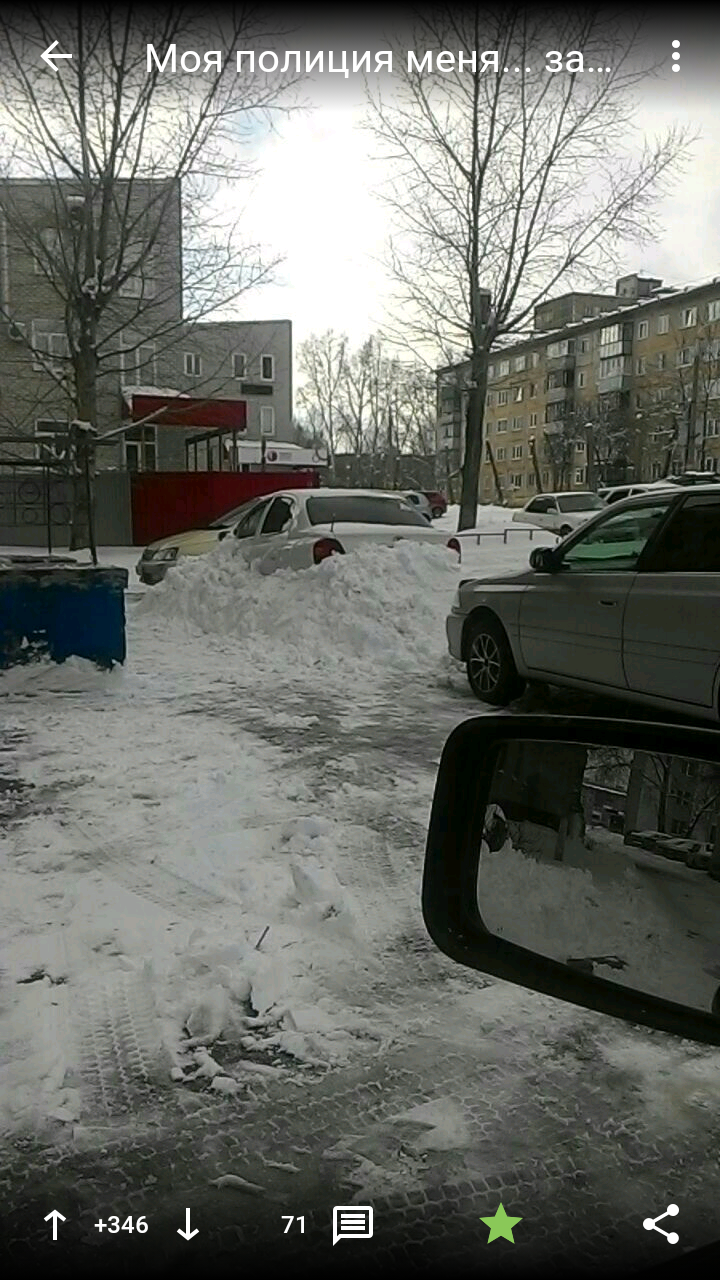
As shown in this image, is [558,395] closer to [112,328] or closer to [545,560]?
[112,328]

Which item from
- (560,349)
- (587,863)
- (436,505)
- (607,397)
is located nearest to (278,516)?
(587,863)

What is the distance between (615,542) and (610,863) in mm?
5325

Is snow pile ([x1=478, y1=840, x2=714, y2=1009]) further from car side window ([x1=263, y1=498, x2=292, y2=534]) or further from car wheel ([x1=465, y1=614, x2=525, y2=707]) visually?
car side window ([x1=263, y1=498, x2=292, y2=534])

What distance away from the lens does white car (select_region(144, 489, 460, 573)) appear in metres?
10.1

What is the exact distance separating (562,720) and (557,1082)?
4.60 feet

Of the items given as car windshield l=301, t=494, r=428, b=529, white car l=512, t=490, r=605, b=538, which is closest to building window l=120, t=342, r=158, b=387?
white car l=512, t=490, r=605, b=538

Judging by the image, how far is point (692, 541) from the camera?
5922 millimetres

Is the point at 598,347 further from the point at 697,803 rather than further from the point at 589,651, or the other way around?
the point at 697,803

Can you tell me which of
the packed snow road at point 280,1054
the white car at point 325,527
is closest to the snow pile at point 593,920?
the packed snow road at point 280,1054

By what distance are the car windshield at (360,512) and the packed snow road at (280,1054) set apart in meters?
5.24

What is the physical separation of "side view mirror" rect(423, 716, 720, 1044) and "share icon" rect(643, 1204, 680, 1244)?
2.98 feet

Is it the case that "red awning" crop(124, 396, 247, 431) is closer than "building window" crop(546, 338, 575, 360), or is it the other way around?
"red awning" crop(124, 396, 247, 431)

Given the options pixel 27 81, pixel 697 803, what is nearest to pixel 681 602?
pixel 697 803

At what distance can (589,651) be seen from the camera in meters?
6.50
